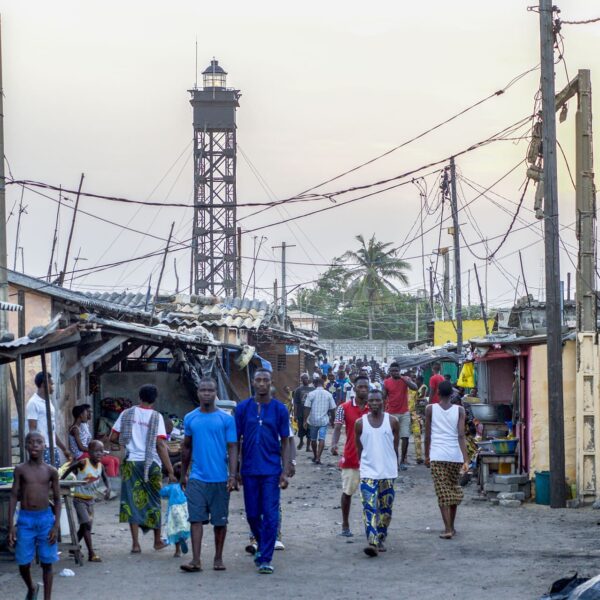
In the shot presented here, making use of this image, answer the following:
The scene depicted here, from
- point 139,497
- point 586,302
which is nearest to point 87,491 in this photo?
point 139,497

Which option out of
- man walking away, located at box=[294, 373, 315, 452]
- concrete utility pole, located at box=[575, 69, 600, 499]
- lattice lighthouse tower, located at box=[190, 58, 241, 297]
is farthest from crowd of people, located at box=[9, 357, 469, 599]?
lattice lighthouse tower, located at box=[190, 58, 241, 297]

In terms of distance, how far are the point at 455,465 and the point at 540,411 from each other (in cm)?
401

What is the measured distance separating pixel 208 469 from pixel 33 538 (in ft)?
6.94

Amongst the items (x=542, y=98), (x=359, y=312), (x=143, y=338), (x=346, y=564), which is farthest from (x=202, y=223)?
(x=346, y=564)

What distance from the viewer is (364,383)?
535 inches

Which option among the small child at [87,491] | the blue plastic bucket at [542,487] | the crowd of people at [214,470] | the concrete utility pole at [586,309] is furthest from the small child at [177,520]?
the concrete utility pole at [586,309]

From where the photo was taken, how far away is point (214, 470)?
10500 mm

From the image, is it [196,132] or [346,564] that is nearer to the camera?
[346,564]

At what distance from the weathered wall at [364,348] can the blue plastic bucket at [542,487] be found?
189 ft

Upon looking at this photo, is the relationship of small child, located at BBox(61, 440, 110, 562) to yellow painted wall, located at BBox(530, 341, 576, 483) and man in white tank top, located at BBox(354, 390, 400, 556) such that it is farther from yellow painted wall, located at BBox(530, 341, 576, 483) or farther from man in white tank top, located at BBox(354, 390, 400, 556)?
yellow painted wall, located at BBox(530, 341, 576, 483)

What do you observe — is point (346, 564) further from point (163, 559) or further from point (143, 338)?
point (143, 338)

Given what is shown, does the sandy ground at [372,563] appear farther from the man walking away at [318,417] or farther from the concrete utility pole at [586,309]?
the man walking away at [318,417]

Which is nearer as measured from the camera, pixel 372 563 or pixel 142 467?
pixel 372 563

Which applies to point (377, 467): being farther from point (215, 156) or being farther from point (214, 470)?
point (215, 156)
